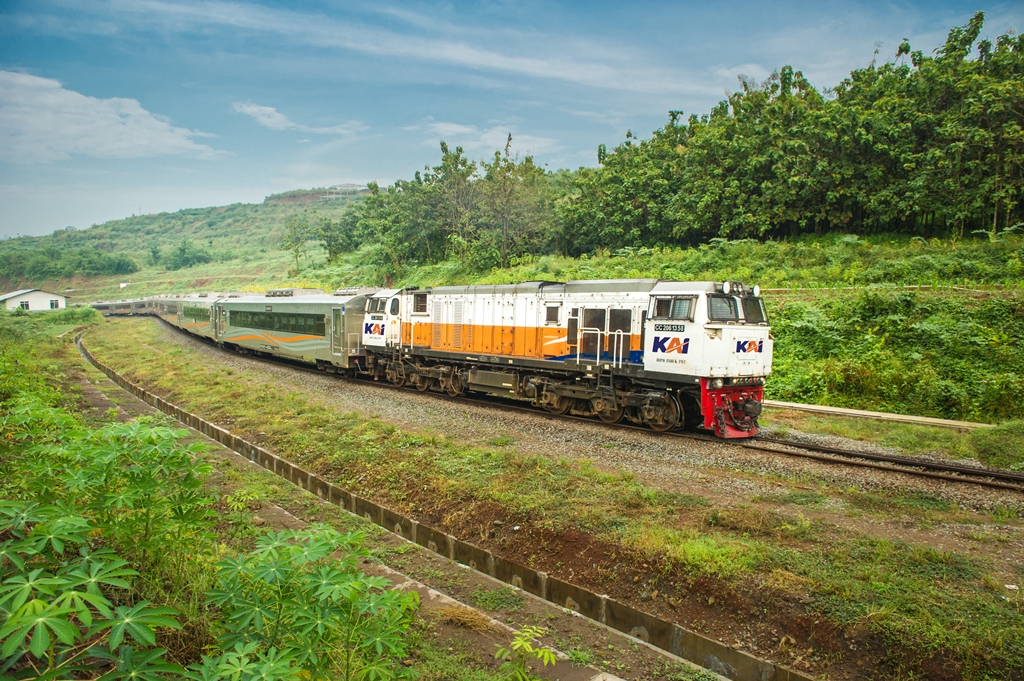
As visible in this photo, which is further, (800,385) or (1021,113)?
(1021,113)

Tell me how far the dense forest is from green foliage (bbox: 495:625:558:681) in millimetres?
27303

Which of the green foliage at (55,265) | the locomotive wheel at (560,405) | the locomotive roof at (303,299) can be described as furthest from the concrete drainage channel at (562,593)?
the green foliage at (55,265)

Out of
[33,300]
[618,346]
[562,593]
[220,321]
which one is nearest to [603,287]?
[618,346]

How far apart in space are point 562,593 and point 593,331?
8.25 metres

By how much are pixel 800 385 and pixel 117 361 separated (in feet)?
95.9

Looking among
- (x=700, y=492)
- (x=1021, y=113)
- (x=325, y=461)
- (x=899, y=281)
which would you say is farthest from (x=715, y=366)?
(x=1021, y=113)

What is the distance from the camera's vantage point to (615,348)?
14258 mm

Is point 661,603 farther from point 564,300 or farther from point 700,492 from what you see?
point 564,300

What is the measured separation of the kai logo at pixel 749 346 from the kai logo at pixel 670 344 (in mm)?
1201

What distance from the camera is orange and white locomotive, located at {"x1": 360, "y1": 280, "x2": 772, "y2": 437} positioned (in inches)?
507

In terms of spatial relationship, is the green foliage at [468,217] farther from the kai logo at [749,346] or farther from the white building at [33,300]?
the white building at [33,300]

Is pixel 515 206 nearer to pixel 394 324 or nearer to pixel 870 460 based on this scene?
pixel 394 324

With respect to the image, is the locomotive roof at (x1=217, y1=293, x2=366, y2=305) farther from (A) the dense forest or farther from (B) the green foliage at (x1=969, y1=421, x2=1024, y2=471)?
(B) the green foliage at (x1=969, y1=421, x2=1024, y2=471)

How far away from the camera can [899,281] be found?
22.5 metres
